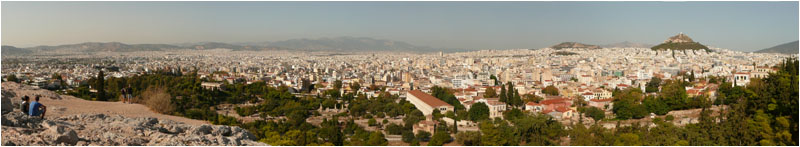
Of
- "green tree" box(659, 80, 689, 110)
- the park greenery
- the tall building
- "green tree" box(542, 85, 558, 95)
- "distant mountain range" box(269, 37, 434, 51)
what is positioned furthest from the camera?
"distant mountain range" box(269, 37, 434, 51)

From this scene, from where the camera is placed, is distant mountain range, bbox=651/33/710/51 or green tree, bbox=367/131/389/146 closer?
green tree, bbox=367/131/389/146

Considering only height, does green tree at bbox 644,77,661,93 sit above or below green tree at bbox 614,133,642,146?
above

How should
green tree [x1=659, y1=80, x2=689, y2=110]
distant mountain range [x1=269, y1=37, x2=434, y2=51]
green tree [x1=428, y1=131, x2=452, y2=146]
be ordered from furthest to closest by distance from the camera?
distant mountain range [x1=269, y1=37, x2=434, y2=51]
green tree [x1=659, y1=80, x2=689, y2=110]
green tree [x1=428, y1=131, x2=452, y2=146]

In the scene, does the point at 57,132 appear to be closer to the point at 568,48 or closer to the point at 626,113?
the point at 626,113

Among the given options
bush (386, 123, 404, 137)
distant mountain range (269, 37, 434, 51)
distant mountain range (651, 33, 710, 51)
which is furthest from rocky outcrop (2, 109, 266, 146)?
distant mountain range (269, 37, 434, 51)

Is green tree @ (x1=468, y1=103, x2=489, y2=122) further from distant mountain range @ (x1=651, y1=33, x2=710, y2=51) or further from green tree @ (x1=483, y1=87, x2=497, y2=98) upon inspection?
distant mountain range @ (x1=651, y1=33, x2=710, y2=51)

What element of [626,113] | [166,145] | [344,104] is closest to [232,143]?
[166,145]

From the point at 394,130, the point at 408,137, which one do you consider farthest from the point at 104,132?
the point at 394,130

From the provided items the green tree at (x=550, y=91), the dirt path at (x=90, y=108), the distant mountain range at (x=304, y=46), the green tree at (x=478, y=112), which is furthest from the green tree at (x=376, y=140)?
the distant mountain range at (x=304, y=46)
